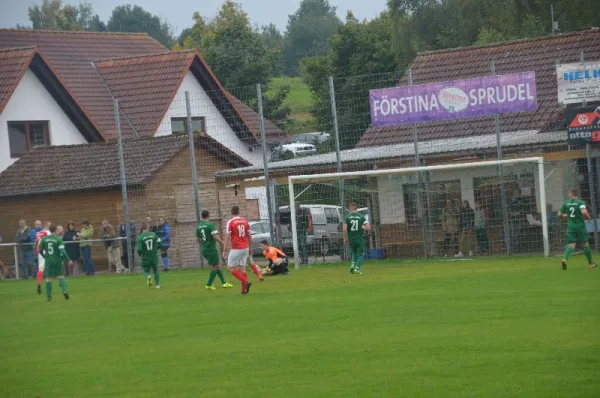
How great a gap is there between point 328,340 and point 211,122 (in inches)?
1093

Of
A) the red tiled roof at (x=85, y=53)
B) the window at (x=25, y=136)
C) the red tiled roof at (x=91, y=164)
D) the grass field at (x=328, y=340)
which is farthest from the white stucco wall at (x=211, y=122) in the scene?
the grass field at (x=328, y=340)

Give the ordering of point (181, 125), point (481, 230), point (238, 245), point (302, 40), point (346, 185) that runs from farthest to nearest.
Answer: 1. point (302, 40)
2. point (181, 125)
3. point (346, 185)
4. point (481, 230)
5. point (238, 245)

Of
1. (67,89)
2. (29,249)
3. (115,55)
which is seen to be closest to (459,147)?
(29,249)

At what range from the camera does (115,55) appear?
189 ft

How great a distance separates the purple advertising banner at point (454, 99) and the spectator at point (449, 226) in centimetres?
264

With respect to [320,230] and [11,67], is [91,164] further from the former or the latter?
[320,230]

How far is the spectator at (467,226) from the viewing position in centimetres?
3045

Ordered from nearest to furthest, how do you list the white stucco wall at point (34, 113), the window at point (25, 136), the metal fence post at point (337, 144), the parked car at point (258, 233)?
the metal fence post at point (337, 144) < the parked car at point (258, 233) < the white stucco wall at point (34, 113) < the window at point (25, 136)

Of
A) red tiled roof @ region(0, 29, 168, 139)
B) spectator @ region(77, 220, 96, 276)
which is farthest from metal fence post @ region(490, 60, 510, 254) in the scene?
red tiled roof @ region(0, 29, 168, 139)

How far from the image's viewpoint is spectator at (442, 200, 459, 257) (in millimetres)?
30734

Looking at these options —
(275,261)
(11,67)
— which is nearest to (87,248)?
(275,261)

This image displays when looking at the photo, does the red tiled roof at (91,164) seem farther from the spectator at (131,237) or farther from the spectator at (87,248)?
the spectator at (87,248)

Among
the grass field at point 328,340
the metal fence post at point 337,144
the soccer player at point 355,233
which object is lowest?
the grass field at point 328,340

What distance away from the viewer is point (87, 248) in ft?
118
